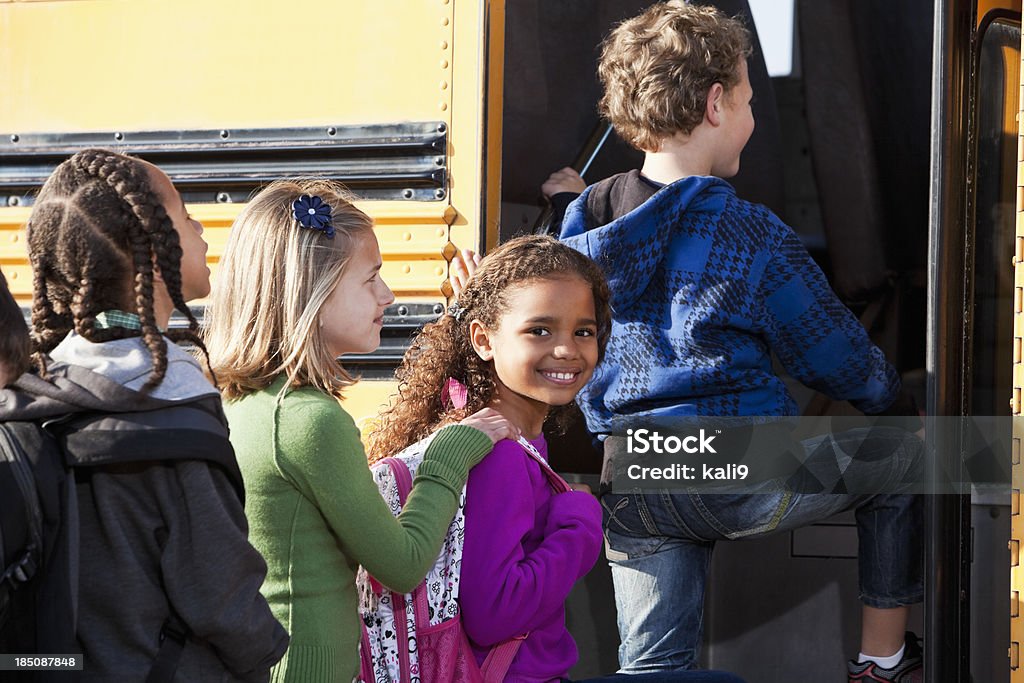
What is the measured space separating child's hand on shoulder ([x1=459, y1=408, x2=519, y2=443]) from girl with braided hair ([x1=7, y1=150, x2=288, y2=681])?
386 mm

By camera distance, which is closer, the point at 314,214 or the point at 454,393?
the point at 314,214

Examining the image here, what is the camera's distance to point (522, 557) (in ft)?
5.20

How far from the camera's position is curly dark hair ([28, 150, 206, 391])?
134cm

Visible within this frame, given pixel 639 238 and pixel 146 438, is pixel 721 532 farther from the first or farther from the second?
pixel 146 438

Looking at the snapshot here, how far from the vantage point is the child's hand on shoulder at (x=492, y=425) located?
5.33 ft

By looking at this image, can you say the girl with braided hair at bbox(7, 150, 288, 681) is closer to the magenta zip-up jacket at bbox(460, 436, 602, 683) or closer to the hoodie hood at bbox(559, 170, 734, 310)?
the magenta zip-up jacket at bbox(460, 436, 602, 683)

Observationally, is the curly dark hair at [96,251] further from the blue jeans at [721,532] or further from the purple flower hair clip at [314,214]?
the blue jeans at [721,532]

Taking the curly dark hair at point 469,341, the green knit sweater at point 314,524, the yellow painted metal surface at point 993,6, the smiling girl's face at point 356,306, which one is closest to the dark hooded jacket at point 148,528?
the green knit sweater at point 314,524

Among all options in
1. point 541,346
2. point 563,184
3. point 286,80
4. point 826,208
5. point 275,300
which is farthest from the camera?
point 826,208

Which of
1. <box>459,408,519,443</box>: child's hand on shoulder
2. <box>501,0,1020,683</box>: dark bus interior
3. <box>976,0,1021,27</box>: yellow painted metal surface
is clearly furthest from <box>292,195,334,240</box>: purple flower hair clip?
<box>976,0,1021,27</box>: yellow painted metal surface

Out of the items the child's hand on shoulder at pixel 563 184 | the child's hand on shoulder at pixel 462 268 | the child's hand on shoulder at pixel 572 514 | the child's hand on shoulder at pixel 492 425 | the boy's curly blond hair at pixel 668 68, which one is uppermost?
the boy's curly blond hair at pixel 668 68

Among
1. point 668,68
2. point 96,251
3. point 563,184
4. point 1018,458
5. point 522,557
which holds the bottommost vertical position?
point 522,557

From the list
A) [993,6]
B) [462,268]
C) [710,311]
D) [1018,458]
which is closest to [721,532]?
[710,311]

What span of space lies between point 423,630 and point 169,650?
37 cm
